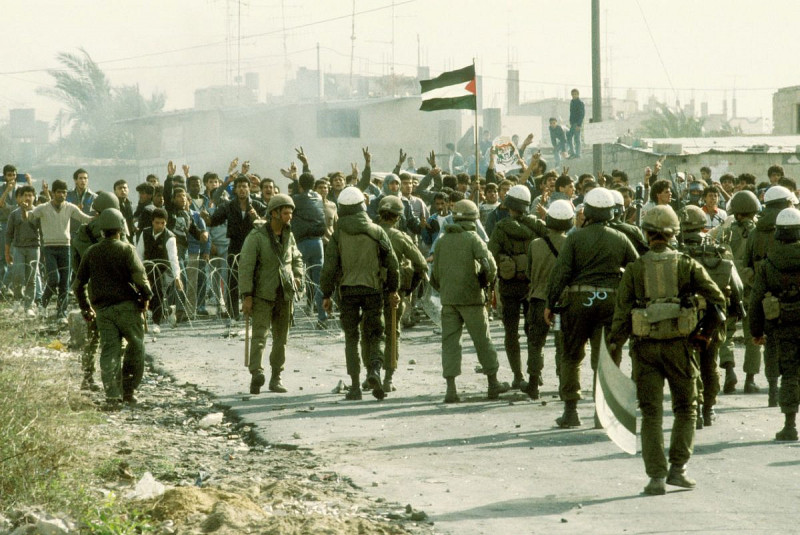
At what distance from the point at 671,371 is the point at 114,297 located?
5.43 m

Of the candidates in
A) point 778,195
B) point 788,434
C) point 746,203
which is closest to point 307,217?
point 746,203

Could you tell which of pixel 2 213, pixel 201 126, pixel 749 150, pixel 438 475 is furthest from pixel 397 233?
pixel 201 126

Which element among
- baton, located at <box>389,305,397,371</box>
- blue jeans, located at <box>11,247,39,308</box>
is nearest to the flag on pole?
baton, located at <box>389,305,397,371</box>

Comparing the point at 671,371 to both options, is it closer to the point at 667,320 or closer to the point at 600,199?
the point at 667,320

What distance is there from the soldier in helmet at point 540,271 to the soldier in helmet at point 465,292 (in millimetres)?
340

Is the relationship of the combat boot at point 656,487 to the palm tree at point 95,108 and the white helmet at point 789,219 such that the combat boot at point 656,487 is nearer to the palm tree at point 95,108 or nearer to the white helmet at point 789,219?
the white helmet at point 789,219

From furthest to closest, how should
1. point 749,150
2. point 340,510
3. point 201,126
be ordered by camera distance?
point 201,126 → point 749,150 → point 340,510

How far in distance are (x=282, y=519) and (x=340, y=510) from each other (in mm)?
672

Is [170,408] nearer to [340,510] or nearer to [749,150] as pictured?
[340,510]

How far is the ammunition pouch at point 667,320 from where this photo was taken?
738 cm

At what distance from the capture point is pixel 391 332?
11609 millimetres

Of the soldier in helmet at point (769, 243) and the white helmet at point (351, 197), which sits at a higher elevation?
the white helmet at point (351, 197)

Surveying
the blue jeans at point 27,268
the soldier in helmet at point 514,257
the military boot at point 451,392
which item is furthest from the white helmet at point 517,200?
the blue jeans at point 27,268

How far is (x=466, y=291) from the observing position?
11.0 meters
